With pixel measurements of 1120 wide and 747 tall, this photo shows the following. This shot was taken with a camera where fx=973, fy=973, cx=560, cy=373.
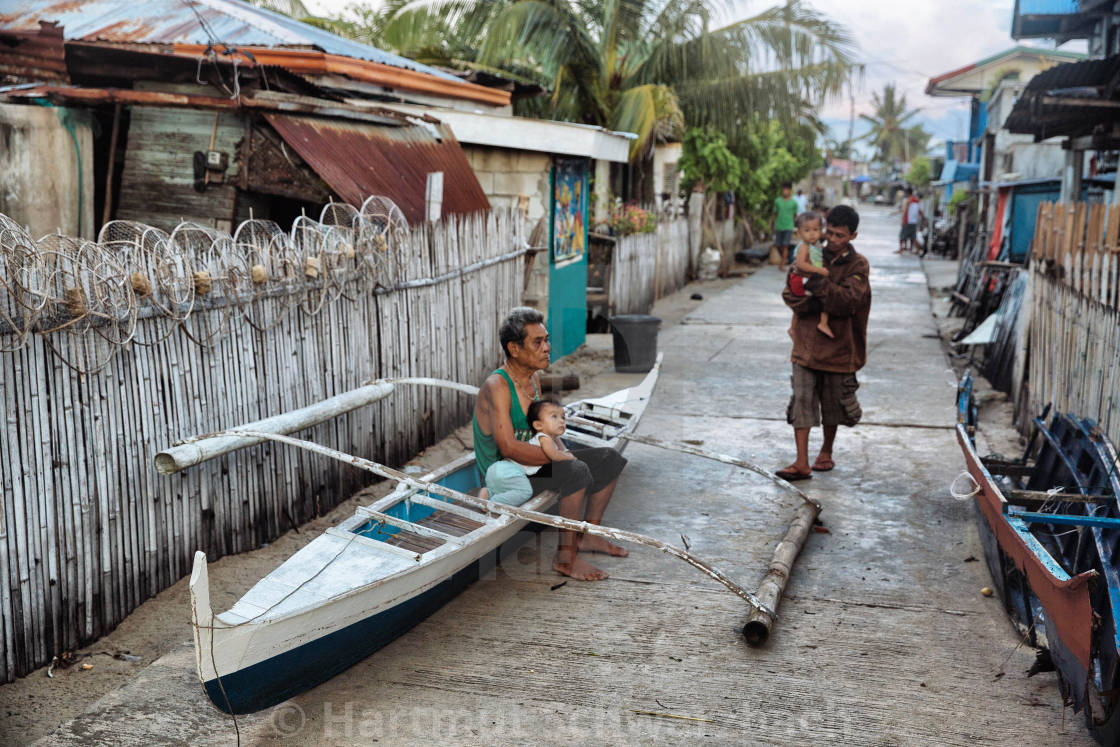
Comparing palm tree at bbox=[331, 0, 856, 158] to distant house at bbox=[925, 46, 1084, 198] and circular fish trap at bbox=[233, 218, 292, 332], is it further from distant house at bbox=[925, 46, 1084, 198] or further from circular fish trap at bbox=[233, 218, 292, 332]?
circular fish trap at bbox=[233, 218, 292, 332]

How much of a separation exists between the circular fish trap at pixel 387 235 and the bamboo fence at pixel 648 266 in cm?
694

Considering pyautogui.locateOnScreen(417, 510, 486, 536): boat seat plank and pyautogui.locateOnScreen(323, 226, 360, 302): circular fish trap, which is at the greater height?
pyautogui.locateOnScreen(323, 226, 360, 302): circular fish trap

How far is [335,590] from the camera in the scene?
3803 millimetres

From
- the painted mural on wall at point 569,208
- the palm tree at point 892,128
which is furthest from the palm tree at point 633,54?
the palm tree at point 892,128

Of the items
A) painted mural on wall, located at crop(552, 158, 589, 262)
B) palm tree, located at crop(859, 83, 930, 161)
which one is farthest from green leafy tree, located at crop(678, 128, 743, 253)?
palm tree, located at crop(859, 83, 930, 161)

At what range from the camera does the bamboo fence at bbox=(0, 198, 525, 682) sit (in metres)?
3.90

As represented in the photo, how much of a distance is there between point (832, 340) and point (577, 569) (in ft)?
8.21

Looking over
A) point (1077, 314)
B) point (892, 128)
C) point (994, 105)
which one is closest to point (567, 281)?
point (1077, 314)

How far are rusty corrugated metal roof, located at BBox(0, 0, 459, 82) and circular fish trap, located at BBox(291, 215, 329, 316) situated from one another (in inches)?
162

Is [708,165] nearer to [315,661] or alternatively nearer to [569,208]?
[569,208]

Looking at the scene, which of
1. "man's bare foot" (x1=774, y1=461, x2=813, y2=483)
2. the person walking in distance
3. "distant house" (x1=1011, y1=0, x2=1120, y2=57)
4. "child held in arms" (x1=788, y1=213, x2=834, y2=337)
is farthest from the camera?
the person walking in distance

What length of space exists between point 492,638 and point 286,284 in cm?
241

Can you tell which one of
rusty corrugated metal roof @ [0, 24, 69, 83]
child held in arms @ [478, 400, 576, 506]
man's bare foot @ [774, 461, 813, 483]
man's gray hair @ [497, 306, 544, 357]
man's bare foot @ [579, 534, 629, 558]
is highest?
rusty corrugated metal roof @ [0, 24, 69, 83]

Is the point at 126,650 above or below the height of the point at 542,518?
below
